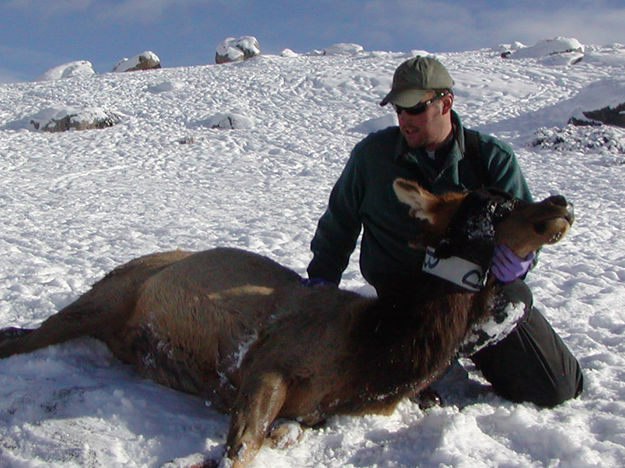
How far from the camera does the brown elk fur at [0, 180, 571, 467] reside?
3.03 metres

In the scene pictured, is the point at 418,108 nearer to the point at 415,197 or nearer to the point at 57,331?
the point at 415,197

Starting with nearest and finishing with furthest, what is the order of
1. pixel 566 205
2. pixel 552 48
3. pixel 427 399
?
1. pixel 566 205
2. pixel 427 399
3. pixel 552 48

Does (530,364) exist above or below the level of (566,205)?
below

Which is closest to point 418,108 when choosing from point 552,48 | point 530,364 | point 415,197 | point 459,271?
point 415,197

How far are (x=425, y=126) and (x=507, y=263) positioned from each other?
4.10ft

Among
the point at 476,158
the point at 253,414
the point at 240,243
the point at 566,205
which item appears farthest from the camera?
the point at 240,243

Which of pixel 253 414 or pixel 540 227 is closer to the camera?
pixel 540 227

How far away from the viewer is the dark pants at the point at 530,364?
368cm

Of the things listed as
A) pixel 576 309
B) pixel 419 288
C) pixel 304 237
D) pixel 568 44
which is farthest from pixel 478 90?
pixel 419 288

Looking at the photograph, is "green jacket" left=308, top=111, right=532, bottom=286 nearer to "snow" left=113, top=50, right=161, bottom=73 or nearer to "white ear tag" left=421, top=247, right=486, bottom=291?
"white ear tag" left=421, top=247, right=486, bottom=291

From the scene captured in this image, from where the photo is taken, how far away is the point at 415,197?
10.2 feet

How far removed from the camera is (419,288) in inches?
129

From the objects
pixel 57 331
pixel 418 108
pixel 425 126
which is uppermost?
pixel 418 108

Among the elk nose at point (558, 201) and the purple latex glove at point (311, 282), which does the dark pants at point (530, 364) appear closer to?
A: the elk nose at point (558, 201)
